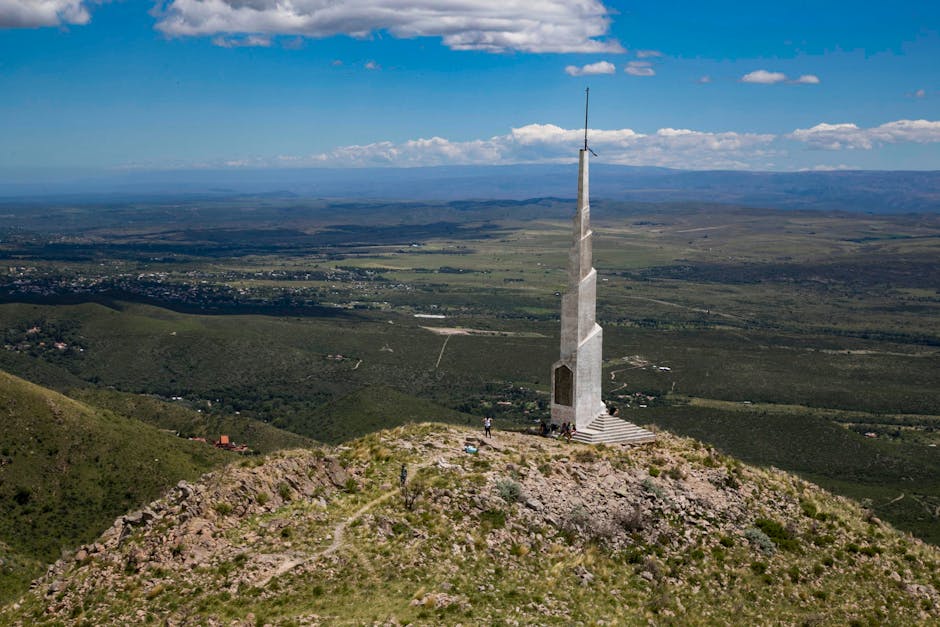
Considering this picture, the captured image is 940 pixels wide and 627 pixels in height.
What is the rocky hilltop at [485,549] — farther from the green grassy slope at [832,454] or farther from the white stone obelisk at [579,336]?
the green grassy slope at [832,454]

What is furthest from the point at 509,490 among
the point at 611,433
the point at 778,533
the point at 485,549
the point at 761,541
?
the point at 611,433

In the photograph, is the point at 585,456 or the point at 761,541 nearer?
the point at 761,541

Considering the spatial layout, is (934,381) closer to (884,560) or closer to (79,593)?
(884,560)

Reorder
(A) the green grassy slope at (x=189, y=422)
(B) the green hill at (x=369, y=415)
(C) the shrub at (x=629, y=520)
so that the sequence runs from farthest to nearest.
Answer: (B) the green hill at (x=369, y=415), (A) the green grassy slope at (x=189, y=422), (C) the shrub at (x=629, y=520)

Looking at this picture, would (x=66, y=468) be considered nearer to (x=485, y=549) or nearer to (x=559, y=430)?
(x=559, y=430)

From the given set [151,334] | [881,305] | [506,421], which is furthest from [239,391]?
[881,305]

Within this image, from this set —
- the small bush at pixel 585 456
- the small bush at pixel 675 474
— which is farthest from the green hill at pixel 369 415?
the small bush at pixel 675 474
